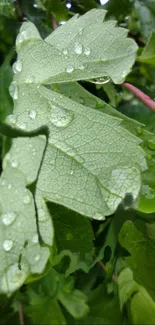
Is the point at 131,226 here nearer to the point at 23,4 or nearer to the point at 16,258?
the point at 16,258

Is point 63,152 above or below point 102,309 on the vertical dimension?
above

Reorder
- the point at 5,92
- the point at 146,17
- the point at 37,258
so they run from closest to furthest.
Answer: the point at 37,258
the point at 5,92
the point at 146,17

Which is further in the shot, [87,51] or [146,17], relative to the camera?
[146,17]

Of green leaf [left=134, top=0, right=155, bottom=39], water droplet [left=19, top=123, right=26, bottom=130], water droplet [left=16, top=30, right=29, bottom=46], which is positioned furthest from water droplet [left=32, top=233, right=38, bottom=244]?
green leaf [left=134, top=0, right=155, bottom=39]

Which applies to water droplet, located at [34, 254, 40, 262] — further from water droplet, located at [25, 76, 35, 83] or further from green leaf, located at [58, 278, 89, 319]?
water droplet, located at [25, 76, 35, 83]

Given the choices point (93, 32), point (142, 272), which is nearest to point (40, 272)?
point (142, 272)

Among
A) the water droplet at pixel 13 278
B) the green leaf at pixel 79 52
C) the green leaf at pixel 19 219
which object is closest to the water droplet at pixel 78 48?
the green leaf at pixel 79 52

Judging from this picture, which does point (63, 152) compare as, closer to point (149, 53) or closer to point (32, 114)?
point (32, 114)

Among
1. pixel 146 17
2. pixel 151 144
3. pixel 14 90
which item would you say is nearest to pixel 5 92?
pixel 14 90
